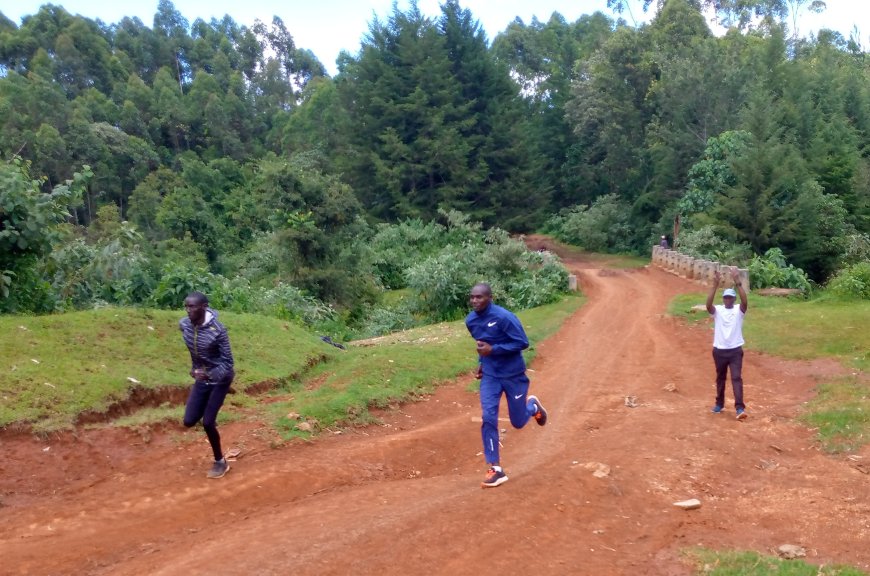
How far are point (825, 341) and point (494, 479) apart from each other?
32.1ft

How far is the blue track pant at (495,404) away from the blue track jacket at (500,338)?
0.08 m

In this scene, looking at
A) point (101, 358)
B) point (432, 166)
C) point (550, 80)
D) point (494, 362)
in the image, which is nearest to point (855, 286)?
point (494, 362)

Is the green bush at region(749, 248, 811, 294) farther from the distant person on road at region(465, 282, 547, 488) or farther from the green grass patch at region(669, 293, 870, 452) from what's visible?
the distant person on road at region(465, 282, 547, 488)

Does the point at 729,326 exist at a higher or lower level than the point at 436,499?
higher

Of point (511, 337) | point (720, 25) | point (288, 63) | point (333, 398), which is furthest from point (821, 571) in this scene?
point (288, 63)

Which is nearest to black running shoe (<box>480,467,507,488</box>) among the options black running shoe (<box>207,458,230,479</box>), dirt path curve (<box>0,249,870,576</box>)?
dirt path curve (<box>0,249,870,576</box>)

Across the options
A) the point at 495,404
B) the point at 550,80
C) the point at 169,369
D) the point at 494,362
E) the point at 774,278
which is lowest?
the point at 774,278

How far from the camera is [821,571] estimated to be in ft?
16.3

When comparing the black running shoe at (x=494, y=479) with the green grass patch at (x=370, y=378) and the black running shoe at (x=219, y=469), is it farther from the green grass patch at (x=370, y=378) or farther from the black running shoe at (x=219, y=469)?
the green grass patch at (x=370, y=378)

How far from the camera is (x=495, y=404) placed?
6.80 m

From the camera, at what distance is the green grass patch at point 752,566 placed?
493 cm

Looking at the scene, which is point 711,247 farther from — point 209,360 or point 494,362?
point 209,360

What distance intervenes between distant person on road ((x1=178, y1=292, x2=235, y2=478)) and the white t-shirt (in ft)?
19.5

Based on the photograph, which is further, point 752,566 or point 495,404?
point 495,404
